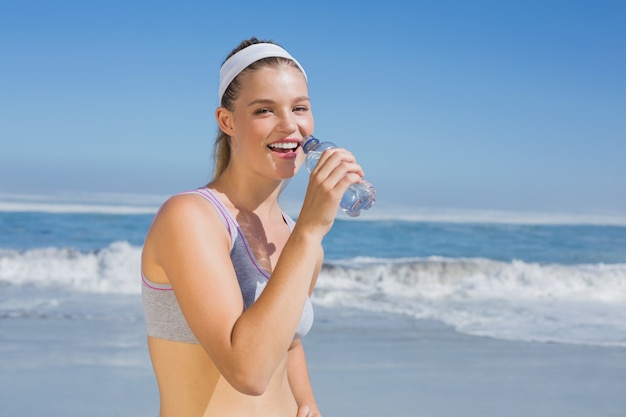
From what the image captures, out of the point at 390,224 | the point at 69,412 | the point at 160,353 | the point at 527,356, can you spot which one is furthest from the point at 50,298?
the point at 390,224

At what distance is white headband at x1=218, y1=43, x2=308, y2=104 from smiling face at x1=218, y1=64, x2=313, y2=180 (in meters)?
0.03

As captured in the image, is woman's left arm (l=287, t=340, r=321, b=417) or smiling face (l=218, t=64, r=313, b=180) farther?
woman's left arm (l=287, t=340, r=321, b=417)

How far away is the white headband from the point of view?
6.53ft

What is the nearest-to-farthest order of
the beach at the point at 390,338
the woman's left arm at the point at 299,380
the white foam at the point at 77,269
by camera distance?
the woman's left arm at the point at 299,380, the beach at the point at 390,338, the white foam at the point at 77,269

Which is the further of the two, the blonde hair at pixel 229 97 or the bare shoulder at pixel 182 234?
the blonde hair at pixel 229 97

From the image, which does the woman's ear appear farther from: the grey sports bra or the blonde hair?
the grey sports bra

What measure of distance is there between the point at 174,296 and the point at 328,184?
53 cm

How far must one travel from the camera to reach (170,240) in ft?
5.70

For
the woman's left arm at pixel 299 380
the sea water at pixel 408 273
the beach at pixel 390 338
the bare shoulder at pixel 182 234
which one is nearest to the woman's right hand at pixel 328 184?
the bare shoulder at pixel 182 234

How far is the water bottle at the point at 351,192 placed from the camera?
1.76 metres

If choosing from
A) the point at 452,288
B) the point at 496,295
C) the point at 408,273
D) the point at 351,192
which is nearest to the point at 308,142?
the point at 351,192

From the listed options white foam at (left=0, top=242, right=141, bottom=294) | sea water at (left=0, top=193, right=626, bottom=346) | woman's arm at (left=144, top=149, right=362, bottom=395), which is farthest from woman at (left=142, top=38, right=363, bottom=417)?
white foam at (left=0, top=242, right=141, bottom=294)

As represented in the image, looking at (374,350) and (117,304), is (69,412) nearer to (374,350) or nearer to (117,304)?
(374,350)

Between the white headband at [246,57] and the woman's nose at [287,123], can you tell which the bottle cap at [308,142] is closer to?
the woman's nose at [287,123]
